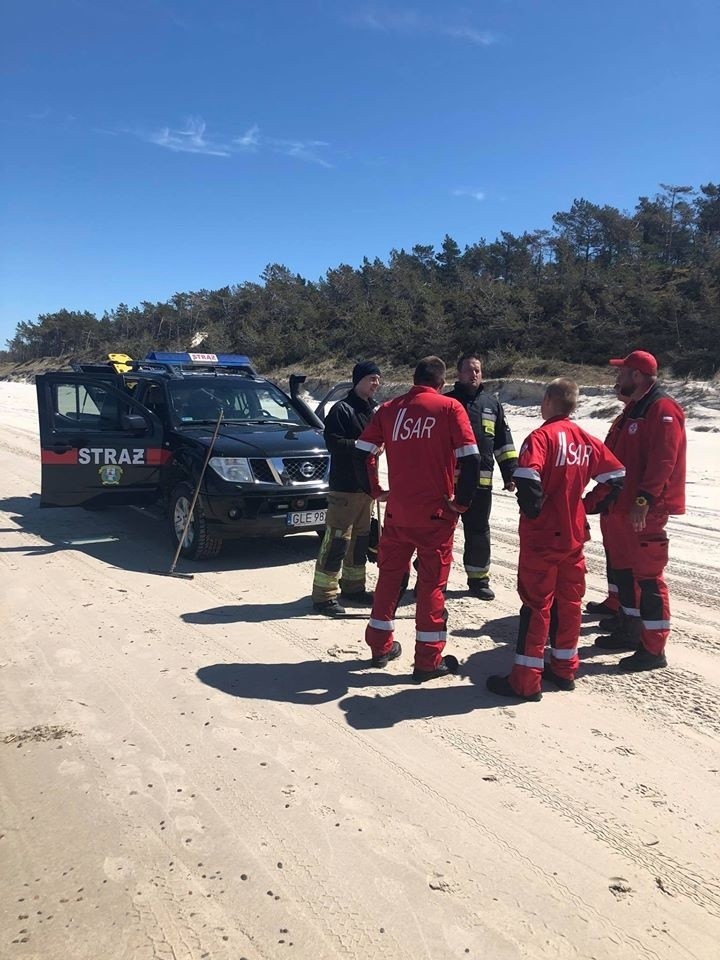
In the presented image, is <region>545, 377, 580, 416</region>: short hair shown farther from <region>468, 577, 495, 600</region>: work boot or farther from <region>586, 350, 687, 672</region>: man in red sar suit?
<region>468, 577, 495, 600</region>: work boot

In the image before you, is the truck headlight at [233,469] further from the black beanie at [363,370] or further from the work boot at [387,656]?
the work boot at [387,656]

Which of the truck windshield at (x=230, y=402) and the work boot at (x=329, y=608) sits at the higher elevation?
the truck windshield at (x=230, y=402)

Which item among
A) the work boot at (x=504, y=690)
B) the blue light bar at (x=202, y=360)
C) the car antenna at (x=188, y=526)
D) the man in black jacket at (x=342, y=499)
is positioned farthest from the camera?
the blue light bar at (x=202, y=360)

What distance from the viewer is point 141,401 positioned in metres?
8.45

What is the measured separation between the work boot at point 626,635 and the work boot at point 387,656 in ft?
4.74

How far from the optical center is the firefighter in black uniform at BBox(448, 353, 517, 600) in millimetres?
5855

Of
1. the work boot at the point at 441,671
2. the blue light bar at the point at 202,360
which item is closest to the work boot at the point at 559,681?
the work boot at the point at 441,671

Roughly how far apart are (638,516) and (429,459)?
138 centimetres

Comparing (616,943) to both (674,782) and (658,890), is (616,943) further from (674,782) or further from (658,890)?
(674,782)

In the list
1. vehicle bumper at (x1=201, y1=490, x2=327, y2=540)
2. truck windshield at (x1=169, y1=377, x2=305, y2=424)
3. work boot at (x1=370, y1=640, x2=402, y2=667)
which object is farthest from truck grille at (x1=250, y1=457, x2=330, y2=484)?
work boot at (x1=370, y1=640, x2=402, y2=667)

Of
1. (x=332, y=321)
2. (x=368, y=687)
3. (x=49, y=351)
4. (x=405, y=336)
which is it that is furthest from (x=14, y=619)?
(x=49, y=351)

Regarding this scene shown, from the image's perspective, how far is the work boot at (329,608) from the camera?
221 inches

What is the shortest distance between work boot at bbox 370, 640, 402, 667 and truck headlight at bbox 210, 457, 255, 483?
102 inches

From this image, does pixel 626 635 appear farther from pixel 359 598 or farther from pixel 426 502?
pixel 359 598
